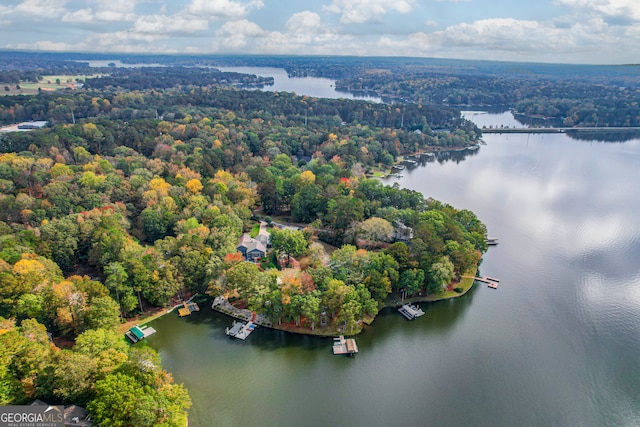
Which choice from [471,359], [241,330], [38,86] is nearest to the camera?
[471,359]

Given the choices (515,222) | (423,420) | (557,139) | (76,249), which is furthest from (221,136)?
(557,139)

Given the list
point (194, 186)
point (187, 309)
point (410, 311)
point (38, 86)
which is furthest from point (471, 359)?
point (38, 86)

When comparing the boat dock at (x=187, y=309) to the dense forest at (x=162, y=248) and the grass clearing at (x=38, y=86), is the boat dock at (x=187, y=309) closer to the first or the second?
the dense forest at (x=162, y=248)

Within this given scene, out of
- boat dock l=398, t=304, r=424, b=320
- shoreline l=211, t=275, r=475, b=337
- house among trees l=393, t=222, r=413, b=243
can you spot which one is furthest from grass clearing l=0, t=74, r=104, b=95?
boat dock l=398, t=304, r=424, b=320

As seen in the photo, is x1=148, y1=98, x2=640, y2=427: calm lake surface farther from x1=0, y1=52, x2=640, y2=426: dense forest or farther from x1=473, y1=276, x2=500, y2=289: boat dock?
x1=0, y1=52, x2=640, y2=426: dense forest

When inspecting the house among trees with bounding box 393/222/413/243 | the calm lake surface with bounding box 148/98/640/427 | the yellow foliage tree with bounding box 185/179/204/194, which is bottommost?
the calm lake surface with bounding box 148/98/640/427

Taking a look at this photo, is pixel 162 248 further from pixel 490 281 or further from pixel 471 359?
pixel 490 281
